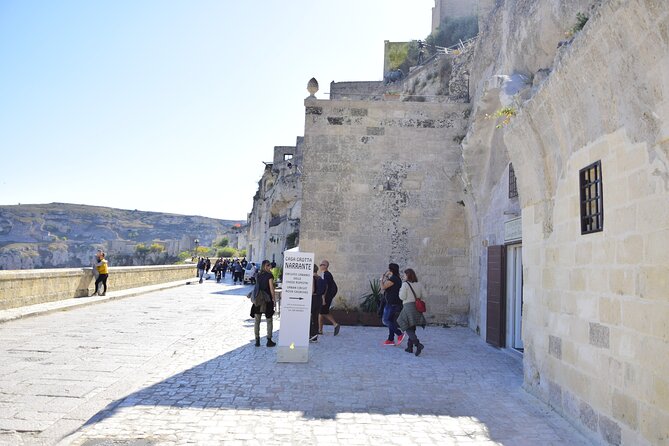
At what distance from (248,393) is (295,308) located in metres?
1.93

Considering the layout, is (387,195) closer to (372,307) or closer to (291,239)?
(372,307)

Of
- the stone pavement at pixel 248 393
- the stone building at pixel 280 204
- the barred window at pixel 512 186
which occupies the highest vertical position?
the stone building at pixel 280 204

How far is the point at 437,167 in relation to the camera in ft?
39.1

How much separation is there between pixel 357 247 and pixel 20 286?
767 cm

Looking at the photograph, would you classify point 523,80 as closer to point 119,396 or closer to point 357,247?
point 357,247

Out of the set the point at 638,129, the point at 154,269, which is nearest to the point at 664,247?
the point at 638,129

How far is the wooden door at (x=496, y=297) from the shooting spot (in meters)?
8.60

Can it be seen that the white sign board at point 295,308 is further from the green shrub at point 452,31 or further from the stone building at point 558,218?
the green shrub at point 452,31

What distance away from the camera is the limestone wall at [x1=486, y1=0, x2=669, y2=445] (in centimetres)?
321

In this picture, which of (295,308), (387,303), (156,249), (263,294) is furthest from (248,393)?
(156,249)

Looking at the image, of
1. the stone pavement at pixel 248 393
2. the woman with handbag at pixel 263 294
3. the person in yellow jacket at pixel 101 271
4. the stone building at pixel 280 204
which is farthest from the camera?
the stone building at pixel 280 204

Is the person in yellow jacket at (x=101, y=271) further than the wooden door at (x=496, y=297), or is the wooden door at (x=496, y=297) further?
the person in yellow jacket at (x=101, y=271)

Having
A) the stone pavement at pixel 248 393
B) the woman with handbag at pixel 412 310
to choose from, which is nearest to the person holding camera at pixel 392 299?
the stone pavement at pixel 248 393

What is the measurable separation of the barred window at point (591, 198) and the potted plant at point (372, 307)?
7.24m
